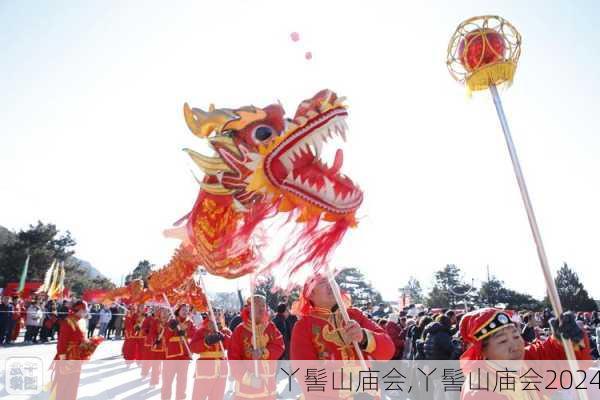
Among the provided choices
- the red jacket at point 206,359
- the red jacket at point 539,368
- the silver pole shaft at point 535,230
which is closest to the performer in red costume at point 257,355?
the red jacket at point 206,359

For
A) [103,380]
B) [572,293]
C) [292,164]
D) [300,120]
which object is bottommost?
[103,380]

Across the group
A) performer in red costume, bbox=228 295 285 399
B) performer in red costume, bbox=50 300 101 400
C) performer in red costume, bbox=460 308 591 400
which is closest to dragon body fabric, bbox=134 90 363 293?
performer in red costume, bbox=460 308 591 400

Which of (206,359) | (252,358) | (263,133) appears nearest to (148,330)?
(206,359)

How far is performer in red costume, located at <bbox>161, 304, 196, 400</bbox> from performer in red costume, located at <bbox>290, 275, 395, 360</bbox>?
503 centimetres

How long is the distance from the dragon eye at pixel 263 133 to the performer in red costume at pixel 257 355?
2.04 m

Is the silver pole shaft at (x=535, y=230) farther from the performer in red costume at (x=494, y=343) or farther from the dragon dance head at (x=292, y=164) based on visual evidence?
the dragon dance head at (x=292, y=164)

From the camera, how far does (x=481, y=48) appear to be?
8.85ft

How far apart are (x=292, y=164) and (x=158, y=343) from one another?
719 cm

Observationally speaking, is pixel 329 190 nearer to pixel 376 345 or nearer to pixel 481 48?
pixel 376 345

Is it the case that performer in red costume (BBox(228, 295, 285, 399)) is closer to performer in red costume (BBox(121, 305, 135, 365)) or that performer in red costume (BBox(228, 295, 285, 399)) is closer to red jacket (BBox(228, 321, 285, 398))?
red jacket (BBox(228, 321, 285, 398))

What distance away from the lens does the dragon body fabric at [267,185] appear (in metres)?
2.52

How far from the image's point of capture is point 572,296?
1241 inches

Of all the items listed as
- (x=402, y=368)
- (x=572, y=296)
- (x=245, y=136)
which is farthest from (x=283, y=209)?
(x=572, y=296)

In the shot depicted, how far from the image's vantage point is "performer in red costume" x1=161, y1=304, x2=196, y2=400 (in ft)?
23.6
